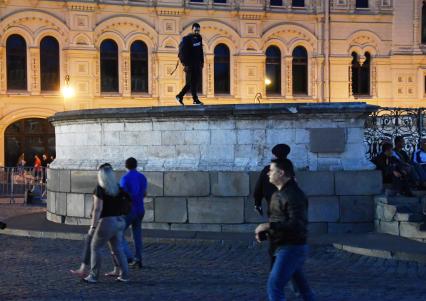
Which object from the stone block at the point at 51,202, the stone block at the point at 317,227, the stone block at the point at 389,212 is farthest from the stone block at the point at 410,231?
the stone block at the point at 51,202

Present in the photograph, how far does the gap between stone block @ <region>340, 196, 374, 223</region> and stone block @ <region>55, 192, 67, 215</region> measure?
609cm

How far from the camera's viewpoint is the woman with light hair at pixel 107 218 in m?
9.20

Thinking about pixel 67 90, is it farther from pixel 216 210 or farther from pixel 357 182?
pixel 357 182

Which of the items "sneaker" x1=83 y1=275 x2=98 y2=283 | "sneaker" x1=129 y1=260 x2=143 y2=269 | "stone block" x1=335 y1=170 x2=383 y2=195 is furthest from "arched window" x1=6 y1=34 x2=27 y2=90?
"sneaker" x1=83 y1=275 x2=98 y2=283

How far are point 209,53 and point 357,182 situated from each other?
24.4m

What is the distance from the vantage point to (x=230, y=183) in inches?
537

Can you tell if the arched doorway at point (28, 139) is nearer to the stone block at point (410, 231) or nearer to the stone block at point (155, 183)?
the stone block at point (155, 183)

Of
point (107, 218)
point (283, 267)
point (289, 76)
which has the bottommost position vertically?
point (283, 267)

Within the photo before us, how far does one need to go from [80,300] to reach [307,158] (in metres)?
6.59

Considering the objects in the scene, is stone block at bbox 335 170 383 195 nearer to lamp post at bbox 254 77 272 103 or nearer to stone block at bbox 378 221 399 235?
stone block at bbox 378 221 399 235

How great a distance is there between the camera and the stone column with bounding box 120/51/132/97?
118 ft

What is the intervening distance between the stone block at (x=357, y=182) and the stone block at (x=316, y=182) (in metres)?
0.16

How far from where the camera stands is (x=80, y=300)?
27.5 ft

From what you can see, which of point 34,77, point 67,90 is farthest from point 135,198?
point 34,77
